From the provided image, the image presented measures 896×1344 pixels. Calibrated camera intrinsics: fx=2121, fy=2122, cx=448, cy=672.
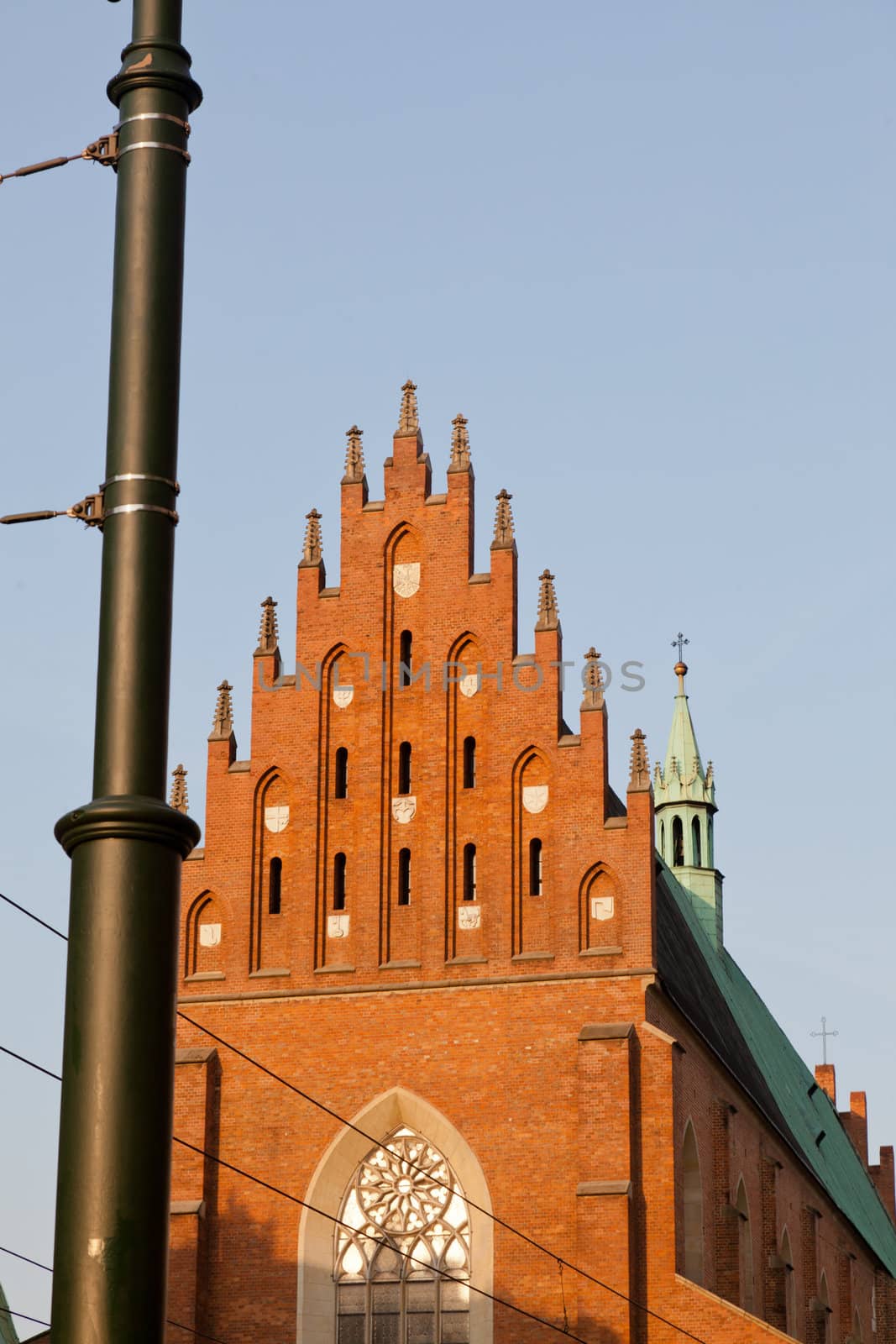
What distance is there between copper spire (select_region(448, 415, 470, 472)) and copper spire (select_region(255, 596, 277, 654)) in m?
4.04

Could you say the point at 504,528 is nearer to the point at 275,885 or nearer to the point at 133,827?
the point at 275,885

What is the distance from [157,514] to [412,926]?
29.1m

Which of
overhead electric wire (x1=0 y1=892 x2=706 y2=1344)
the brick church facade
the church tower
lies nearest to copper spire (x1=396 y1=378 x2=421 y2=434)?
the brick church facade

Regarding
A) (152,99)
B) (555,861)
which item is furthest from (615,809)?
(152,99)

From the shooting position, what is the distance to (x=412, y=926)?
117 ft

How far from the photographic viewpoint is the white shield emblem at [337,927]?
3609 centimetres

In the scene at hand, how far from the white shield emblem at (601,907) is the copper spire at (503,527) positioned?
6.47m

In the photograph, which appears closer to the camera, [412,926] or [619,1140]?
[619,1140]

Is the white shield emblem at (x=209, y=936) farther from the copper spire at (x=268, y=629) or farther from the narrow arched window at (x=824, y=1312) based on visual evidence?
the narrow arched window at (x=824, y=1312)

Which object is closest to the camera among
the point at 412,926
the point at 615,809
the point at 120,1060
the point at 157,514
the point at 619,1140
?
the point at 120,1060

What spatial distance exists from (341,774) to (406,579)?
367 centimetres

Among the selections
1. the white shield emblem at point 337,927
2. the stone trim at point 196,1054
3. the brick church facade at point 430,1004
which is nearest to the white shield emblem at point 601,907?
the brick church facade at point 430,1004

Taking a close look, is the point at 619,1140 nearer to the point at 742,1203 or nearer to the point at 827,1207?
the point at 742,1203

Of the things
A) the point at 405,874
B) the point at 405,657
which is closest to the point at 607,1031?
the point at 405,874
